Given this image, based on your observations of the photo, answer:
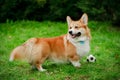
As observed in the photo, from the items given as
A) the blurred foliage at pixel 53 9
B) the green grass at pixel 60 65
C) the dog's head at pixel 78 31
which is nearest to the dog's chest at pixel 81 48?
the dog's head at pixel 78 31

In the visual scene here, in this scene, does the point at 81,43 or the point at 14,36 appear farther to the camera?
the point at 14,36

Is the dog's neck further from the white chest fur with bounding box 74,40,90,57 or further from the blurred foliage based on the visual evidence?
the blurred foliage

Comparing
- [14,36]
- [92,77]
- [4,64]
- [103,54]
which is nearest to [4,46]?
[14,36]

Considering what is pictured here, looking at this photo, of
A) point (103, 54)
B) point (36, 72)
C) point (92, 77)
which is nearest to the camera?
point (92, 77)

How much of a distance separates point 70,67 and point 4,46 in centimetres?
285

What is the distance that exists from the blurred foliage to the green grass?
47cm

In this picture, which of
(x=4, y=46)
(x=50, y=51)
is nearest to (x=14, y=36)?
(x=4, y=46)

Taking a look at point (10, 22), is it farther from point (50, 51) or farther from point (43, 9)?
point (50, 51)

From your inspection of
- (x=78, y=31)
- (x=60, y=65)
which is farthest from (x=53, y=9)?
(x=78, y=31)

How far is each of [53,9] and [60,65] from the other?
5.51 m

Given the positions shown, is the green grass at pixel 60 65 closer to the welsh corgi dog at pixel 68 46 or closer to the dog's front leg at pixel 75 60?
the dog's front leg at pixel 75 60

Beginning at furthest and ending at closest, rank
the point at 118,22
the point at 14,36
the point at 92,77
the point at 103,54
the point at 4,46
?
the point at 118,22, the point at 14,36, the point at 4,46, the point at 103,54, the point at 92,77

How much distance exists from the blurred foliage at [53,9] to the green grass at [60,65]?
1.54 ft

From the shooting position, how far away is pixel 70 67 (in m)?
8.12
